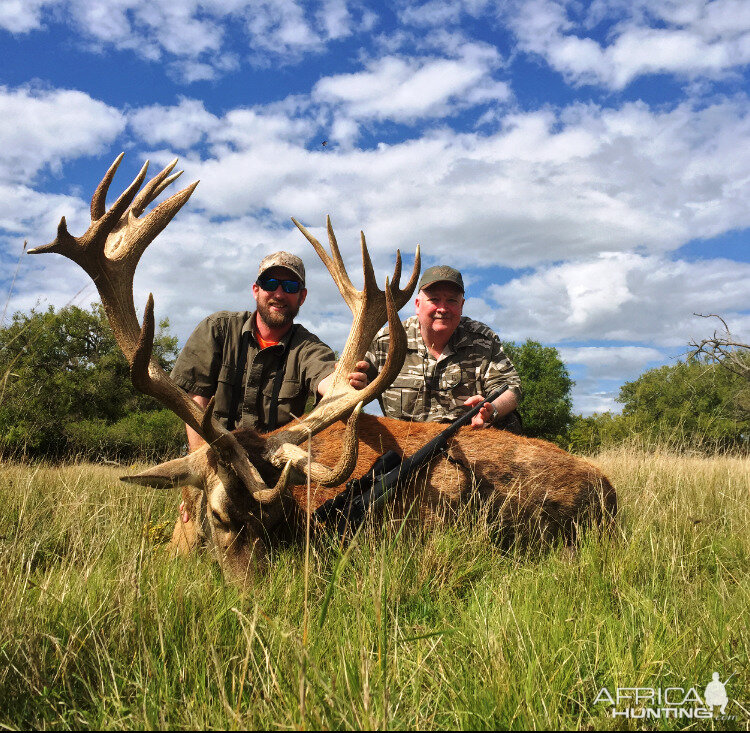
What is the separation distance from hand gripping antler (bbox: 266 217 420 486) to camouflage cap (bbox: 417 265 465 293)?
3.69 ft

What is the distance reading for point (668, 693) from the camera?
6.62ft

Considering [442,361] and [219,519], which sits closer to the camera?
[219,519]

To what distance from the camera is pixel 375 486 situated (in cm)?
397

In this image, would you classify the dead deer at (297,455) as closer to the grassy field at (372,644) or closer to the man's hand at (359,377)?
the man's hand at (359,377)

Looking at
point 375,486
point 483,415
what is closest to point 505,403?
point 483,415

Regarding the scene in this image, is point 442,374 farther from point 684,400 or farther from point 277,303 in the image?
point 684,400

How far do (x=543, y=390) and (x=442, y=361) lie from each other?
2639 centimetres

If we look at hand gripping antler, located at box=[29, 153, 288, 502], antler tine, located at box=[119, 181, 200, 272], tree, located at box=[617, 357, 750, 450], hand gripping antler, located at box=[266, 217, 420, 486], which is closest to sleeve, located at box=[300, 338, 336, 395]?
hand gripping antler, located at box=[266, 217, 420, 486]

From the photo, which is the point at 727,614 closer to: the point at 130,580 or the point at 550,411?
the point at 130,580

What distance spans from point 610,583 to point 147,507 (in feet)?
12.9

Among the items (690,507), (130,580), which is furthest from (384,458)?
(690,507)

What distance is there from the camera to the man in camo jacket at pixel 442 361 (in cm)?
590

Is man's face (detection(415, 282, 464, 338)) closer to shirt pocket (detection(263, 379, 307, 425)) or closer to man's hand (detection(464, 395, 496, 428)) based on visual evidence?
man's hand (detection(464, 395, 496, 428))

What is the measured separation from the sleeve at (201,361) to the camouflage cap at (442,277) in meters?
2.02
